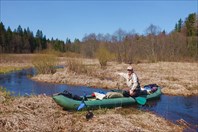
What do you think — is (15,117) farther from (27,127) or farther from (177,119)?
(177,119)

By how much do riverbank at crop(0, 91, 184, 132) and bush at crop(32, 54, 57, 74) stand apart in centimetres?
1520

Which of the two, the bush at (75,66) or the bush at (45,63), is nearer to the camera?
the bush at (75,66)

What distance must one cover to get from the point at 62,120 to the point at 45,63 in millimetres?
17434

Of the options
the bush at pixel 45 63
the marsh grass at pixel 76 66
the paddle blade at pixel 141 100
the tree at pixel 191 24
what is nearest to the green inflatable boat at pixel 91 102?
the paddle blade at pixel 141 100

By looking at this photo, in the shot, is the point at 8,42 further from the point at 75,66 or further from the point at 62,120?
the point at 62,120

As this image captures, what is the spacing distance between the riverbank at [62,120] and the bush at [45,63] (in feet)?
49.9

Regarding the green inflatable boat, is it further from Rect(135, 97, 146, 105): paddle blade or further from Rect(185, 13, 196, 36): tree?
Rect(185, 13, 196, 36): tree

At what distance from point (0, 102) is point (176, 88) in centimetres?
1250

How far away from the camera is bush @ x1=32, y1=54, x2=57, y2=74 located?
83.5ft

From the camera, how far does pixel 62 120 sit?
28.8 ft

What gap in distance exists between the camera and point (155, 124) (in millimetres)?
9414

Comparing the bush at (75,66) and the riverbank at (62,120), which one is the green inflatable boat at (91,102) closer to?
the riverbank at (62,120)

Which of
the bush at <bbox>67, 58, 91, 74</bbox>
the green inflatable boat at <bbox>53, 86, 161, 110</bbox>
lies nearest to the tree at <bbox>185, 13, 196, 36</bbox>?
the bush at <bbox>67, 58, 91, 74</bbox>

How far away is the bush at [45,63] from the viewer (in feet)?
83.5
